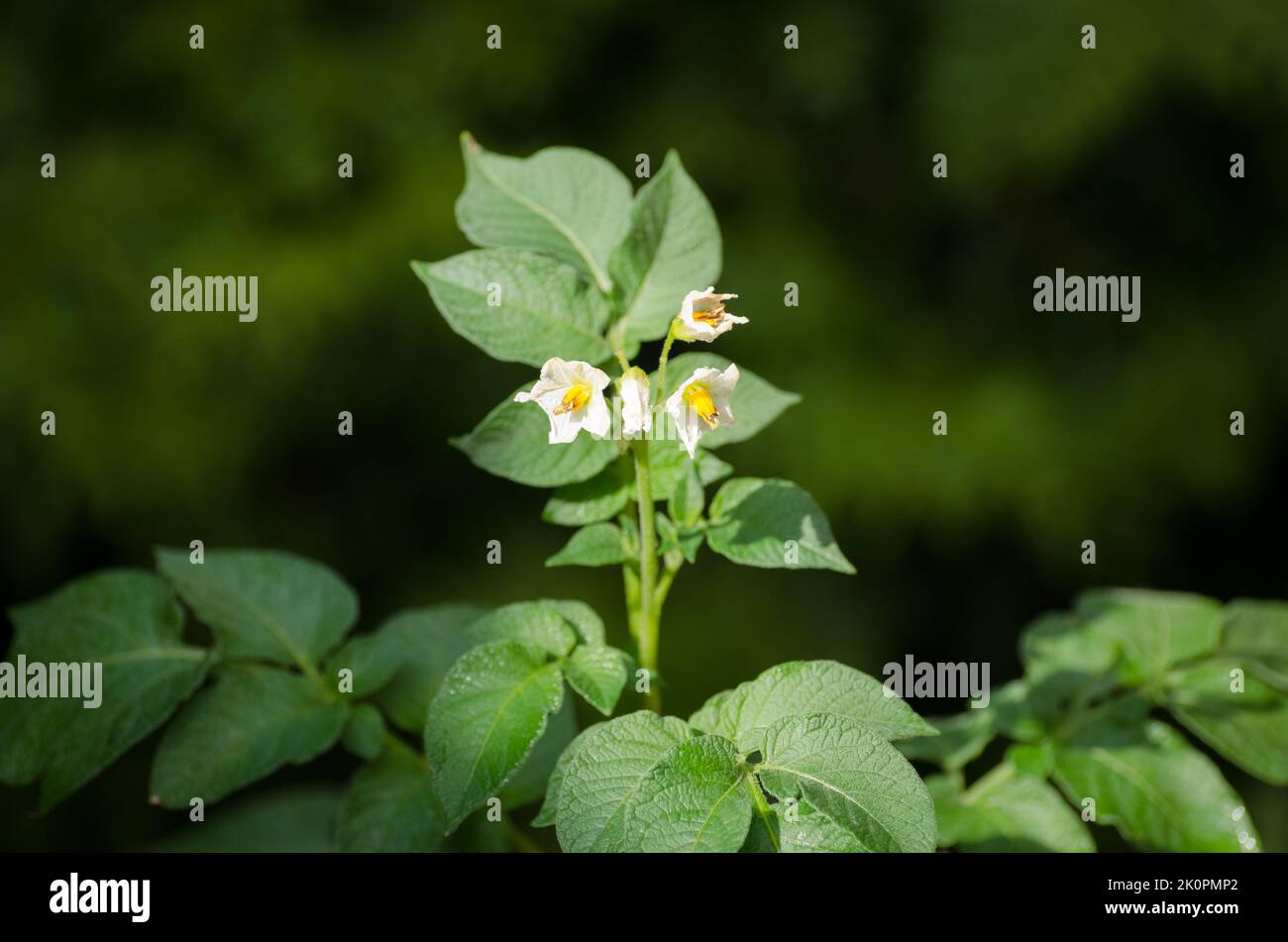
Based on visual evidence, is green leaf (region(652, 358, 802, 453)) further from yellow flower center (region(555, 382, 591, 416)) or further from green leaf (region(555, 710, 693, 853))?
green leaf (region(555, 710, 693, 853))

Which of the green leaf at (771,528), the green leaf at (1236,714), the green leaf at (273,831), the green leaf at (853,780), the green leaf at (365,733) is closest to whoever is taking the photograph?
the green leaf at (853,780)

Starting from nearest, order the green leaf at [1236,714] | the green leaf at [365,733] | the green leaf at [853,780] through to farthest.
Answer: the green leaf at [853,780] → the green leaf at [365,733] → the green leaf at [1236,714]

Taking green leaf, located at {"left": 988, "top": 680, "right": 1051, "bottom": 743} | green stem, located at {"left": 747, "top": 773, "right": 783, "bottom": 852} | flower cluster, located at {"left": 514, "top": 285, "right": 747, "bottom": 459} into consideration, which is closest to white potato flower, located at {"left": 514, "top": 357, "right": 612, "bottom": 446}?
flower cluster, located at {"left": 514, "top": 285, "right": 747, "bottom": 459}

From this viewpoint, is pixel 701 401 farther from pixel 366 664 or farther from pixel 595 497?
pixel 366 664

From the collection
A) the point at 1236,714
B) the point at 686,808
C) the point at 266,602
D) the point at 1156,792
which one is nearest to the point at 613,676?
the point at 686,808

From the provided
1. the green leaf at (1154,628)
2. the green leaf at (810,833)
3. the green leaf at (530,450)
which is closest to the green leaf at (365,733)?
the green leaf at (530,450)

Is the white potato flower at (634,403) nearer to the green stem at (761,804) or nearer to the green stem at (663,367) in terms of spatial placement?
the green stem at (663,367)
